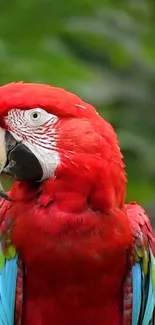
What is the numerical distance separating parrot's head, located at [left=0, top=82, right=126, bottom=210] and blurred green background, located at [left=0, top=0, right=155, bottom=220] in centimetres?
71

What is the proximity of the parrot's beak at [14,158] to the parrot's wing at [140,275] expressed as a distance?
1.08 ft

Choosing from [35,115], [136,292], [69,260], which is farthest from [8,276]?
[35,115]

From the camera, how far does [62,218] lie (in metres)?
2.13

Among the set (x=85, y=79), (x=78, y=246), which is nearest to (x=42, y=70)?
(x=85, y=79)

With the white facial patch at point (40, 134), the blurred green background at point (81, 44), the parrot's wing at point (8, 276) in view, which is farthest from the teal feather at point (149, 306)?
the blurred green background at point (81, 44)

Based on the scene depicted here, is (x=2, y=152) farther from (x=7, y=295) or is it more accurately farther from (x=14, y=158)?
(x=7, y=295)

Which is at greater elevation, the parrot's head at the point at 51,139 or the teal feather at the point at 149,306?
the parrot's head at the point at 51,139

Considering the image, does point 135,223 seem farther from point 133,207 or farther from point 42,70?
point 42,70

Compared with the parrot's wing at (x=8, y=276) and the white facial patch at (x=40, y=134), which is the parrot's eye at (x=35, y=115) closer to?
the white facial patch at (x=40, y=134)

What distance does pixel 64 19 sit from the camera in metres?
3.00

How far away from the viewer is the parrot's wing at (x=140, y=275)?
229cm

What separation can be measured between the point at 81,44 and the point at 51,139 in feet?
3.31

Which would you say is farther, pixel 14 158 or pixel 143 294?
pixel 143 294

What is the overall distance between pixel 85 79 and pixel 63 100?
784 millimetres
